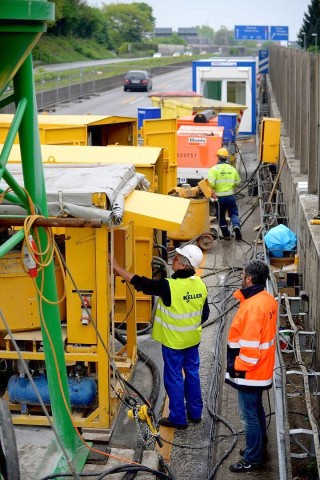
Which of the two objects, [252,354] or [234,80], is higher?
[234,80]

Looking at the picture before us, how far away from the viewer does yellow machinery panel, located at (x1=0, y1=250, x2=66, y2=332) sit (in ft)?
25.9

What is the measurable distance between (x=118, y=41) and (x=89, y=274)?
13536cm

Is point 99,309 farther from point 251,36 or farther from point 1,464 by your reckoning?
point 251,36

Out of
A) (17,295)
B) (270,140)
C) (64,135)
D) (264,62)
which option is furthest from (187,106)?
(264,62)

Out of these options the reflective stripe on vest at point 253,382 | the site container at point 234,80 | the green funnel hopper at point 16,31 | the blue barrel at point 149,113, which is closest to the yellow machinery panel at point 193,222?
the blue barrel at point 149,113

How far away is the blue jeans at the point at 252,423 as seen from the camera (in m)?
7.61

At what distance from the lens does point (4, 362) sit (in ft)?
27.4

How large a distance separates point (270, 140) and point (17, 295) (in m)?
12.9

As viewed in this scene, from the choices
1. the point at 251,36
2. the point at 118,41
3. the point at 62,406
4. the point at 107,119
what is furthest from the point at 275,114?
the point at 118,41

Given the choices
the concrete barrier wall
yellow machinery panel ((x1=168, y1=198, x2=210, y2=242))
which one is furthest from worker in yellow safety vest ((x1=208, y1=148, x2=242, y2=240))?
the concrete barrier wall

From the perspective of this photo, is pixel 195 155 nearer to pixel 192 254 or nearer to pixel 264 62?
pixel 192 254

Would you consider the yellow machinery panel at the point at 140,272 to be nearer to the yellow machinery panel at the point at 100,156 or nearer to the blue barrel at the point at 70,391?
the yellow machinery panel at the point at 100,156

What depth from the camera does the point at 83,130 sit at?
13.6 m

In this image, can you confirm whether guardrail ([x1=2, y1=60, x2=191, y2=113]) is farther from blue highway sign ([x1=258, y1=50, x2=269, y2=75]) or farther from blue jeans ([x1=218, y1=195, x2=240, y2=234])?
blue jeans ([x1=218, y1=195, x2=240, y2=234])
